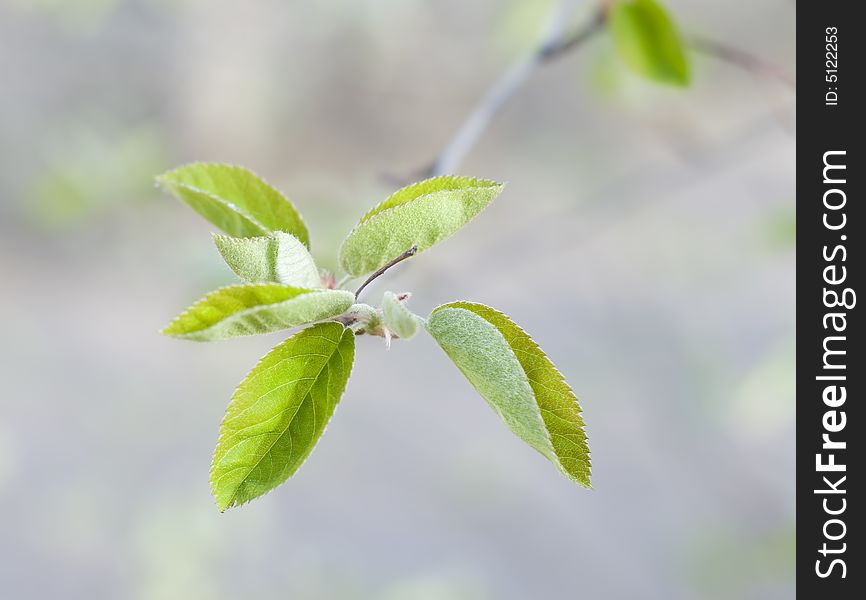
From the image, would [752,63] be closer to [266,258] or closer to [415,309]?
[266,258]

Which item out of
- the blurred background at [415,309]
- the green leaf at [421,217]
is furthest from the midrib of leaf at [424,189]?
the blurred background at [415,309]

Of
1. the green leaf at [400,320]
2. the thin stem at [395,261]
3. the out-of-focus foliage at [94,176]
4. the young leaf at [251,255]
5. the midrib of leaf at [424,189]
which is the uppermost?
the out-of-focus foliage at [94,176]

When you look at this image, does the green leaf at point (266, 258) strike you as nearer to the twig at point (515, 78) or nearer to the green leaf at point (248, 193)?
the green leaf at point (248, 193)

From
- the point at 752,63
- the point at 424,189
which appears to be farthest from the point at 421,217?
the point at 752,63

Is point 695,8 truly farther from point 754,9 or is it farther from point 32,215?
point 32,215

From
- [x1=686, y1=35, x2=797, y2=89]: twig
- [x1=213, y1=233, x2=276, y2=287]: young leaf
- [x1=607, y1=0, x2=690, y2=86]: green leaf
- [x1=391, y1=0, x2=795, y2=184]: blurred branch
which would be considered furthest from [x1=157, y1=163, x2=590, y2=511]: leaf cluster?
[x1=686, y1=35, x2=797, y2=89]: twig

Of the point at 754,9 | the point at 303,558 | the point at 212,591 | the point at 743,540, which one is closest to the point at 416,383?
the point at 303,558
